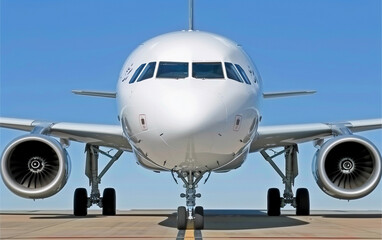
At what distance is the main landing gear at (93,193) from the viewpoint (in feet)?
71.2

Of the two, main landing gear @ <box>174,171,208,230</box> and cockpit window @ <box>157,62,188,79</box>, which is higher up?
cockpit window @ <box>157,62,188,79</box>

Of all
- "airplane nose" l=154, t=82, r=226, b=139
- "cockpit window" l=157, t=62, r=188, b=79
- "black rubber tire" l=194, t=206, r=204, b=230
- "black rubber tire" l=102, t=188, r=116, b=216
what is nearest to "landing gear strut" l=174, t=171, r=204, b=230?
"black rubber tire" l=194, t=206, r=204, b=230

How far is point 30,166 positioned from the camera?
1797 centimetres

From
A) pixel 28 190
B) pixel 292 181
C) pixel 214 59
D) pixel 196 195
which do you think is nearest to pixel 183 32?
pixel 214 59

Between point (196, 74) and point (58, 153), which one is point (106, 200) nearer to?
point (58, 153)

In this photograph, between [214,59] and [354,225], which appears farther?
[354,225]

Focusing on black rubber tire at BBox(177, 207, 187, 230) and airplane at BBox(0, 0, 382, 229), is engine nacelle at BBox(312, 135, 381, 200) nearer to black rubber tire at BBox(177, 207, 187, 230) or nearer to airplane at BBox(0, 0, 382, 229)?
airplane at BBox(0, 0, 382, 229)

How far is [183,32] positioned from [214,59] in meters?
1.75

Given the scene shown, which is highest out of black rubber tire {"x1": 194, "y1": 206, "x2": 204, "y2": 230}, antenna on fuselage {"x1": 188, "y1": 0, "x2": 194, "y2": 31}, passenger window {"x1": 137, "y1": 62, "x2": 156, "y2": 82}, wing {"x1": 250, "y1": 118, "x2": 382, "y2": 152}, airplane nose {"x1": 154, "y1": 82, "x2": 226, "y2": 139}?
antenna on fuselage {"x1": 188, "y1": 0, "x2": 194, "y2": 31}

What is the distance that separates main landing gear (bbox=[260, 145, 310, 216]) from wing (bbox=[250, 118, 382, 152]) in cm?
184

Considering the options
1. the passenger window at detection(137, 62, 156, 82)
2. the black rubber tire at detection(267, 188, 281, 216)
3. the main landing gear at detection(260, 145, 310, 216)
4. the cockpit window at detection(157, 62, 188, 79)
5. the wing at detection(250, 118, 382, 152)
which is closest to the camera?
the cockpit window at detection(157, 62, 188, 79)

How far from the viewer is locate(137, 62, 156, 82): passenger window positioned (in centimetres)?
1461

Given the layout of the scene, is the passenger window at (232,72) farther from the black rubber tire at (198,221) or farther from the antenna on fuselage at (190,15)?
the antenna on fuselage at (190,15)

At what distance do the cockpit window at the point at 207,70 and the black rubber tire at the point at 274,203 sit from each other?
826cm
